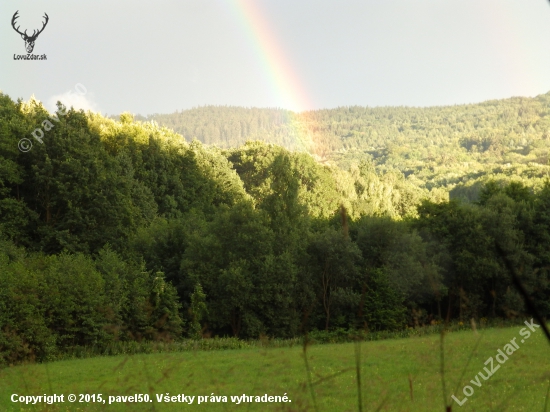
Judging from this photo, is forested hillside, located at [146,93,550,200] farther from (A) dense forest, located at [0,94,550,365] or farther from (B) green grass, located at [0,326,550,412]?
(B) green grass, located at [0,326,550,412]

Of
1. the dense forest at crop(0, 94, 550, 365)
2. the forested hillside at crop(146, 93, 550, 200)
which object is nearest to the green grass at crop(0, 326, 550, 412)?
the dense forest at crop(0, 94, 550, 365)

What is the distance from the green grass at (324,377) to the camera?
8.93 ft

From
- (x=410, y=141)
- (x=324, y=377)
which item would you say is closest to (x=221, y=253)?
(x=324, y=377)

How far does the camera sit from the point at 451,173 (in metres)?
126

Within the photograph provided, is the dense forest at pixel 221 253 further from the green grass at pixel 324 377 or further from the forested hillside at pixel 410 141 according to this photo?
the forested hillside at pixel 410 141

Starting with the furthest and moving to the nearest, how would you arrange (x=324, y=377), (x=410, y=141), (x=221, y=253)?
(x=410, y=141)
(x=221, y=253)
(x=324, y=377)

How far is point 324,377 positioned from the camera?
207 centimetres

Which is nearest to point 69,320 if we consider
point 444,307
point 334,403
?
point 334,403

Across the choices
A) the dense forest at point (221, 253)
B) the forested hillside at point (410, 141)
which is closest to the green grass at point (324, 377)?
the dense forest at point (221, 253)

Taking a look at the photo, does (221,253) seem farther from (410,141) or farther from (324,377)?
(410,141)

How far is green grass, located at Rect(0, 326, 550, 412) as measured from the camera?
107 inches

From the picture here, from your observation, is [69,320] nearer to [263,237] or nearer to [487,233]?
[263,237]

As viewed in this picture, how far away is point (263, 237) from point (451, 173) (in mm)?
98395

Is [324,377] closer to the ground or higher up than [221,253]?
higher up
